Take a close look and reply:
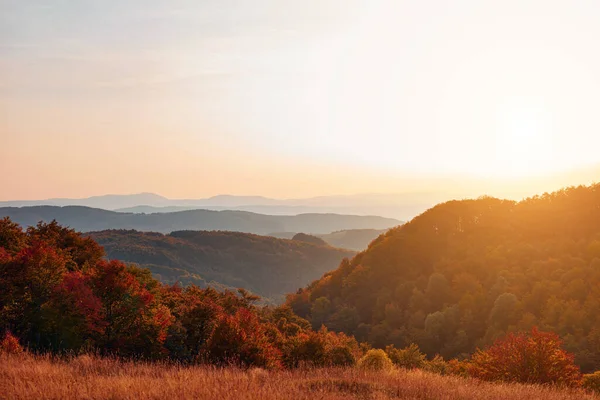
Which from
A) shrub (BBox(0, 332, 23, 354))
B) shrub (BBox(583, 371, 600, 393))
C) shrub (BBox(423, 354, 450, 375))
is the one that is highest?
shrub (BBox(0, 332, 23, 354))

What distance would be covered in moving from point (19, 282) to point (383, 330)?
54984 mm

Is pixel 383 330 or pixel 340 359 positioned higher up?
pixel 340 359

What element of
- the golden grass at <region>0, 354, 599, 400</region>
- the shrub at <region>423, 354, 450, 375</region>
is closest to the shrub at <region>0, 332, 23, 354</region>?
the golden grass at <region>0, 354, 599, 400</region>

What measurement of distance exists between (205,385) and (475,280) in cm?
6758

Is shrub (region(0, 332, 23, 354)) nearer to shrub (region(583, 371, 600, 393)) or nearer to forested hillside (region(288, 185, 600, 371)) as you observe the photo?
shrub (region(583, 371, 600, 393))

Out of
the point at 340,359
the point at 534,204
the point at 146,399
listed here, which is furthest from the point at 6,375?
the point at 534,204

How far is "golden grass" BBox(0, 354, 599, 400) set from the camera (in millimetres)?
9180

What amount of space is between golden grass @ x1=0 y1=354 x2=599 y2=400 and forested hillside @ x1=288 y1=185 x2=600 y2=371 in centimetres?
4432

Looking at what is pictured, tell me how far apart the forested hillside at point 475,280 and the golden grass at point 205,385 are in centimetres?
4432

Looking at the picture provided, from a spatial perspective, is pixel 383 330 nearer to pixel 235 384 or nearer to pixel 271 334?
pixel 271 334

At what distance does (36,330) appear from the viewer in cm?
1959

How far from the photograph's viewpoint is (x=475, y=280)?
69.6m

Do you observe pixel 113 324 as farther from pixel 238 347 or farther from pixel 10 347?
pixel 238 347

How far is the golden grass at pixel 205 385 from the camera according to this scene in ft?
30.1
